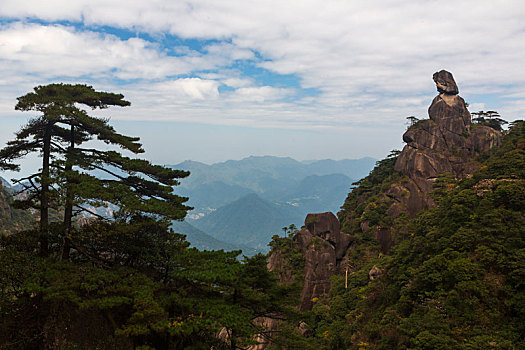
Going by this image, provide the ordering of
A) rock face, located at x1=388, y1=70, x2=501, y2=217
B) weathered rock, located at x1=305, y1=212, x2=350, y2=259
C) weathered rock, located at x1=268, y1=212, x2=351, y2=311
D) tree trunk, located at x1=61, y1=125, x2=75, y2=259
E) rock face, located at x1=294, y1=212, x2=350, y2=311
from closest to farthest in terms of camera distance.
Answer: tree trunk, located at x1=61, y1=125, x2=75, y2=259 < rock face, located at x1=294, y1=212, x2=350, y2=311 < weathered rock, located at x1=268, y1=212, x2=351, y2=311 < weathered rock, located at x1=305, y1=212, x2=350, y2=259 < rock face, located at x1=388, y1=70, x2=501, y2=217

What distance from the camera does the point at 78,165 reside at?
1380 centimetres

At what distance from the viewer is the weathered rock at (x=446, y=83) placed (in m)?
52.2

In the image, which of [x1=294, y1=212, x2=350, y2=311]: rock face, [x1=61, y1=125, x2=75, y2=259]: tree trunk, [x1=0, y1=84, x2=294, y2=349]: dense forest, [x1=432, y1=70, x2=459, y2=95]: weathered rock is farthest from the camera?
[x1=432, y1=70, x2=459, y2=95]: weathered rock

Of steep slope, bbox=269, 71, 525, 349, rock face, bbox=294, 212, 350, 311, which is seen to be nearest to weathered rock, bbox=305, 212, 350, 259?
rock face, bbox=294, 212, 350, 311

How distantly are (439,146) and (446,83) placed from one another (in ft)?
38.9

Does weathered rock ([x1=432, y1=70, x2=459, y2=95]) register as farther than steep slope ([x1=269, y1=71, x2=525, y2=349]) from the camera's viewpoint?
Yes

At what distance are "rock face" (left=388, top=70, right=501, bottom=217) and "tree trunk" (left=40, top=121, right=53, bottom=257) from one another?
140 feet

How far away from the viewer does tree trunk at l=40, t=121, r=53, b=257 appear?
12946 millimetres

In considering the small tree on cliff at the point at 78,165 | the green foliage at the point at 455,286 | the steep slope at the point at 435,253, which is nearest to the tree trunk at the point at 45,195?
the small tree on cliff at the point at 78,165

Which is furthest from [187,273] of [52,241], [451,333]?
[451,333]

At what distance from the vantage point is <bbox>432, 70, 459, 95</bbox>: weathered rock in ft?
171

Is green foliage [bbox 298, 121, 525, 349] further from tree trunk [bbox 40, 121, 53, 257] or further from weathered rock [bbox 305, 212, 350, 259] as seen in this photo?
tree trunk [bbox 40, 121, 53, 257]

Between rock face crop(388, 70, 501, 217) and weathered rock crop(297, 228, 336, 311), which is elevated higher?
rock face crop(388, 70, 501, 217)

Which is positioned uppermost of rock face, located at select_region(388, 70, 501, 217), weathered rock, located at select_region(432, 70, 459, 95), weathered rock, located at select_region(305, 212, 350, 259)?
weathered rock, located at select_region(432, 70, 459, 95)
